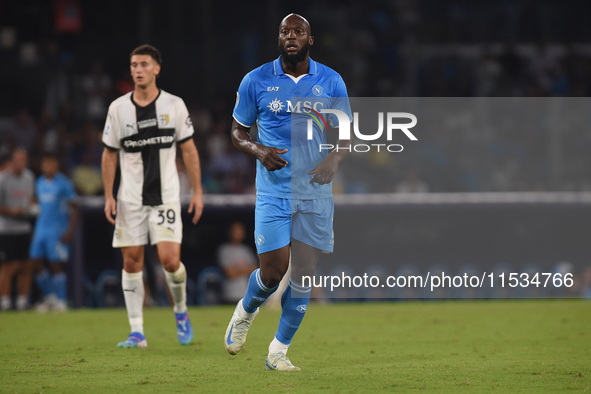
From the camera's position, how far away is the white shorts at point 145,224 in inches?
270

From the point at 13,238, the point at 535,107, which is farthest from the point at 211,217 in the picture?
the point at 535,107

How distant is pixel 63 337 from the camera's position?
25.4ft

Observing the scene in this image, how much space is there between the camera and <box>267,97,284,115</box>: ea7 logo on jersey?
5.33 meters

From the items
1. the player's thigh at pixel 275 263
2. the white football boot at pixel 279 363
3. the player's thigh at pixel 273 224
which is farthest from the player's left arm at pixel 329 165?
the white football boot at pixel 279 363

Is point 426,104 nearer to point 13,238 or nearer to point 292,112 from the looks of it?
point 13,238

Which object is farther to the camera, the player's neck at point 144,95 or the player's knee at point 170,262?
the player's neck at point 144,95

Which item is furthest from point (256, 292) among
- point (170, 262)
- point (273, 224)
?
point (170, 262)

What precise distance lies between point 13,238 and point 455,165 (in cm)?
741

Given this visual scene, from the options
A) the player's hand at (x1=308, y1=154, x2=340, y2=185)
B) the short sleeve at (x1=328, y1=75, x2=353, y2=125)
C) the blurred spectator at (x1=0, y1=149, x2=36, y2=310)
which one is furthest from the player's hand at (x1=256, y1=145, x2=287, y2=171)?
the blurred spectator at (x1=0, y1=149, x2=36, y2=310)

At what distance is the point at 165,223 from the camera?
6.90 meters

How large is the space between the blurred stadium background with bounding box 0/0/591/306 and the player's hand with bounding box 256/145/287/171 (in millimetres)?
6659

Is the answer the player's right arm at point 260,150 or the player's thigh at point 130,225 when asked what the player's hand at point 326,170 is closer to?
the player's right arm at point 260,150

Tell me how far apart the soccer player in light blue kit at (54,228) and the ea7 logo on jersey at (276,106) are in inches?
266

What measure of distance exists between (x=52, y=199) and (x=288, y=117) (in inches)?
271
